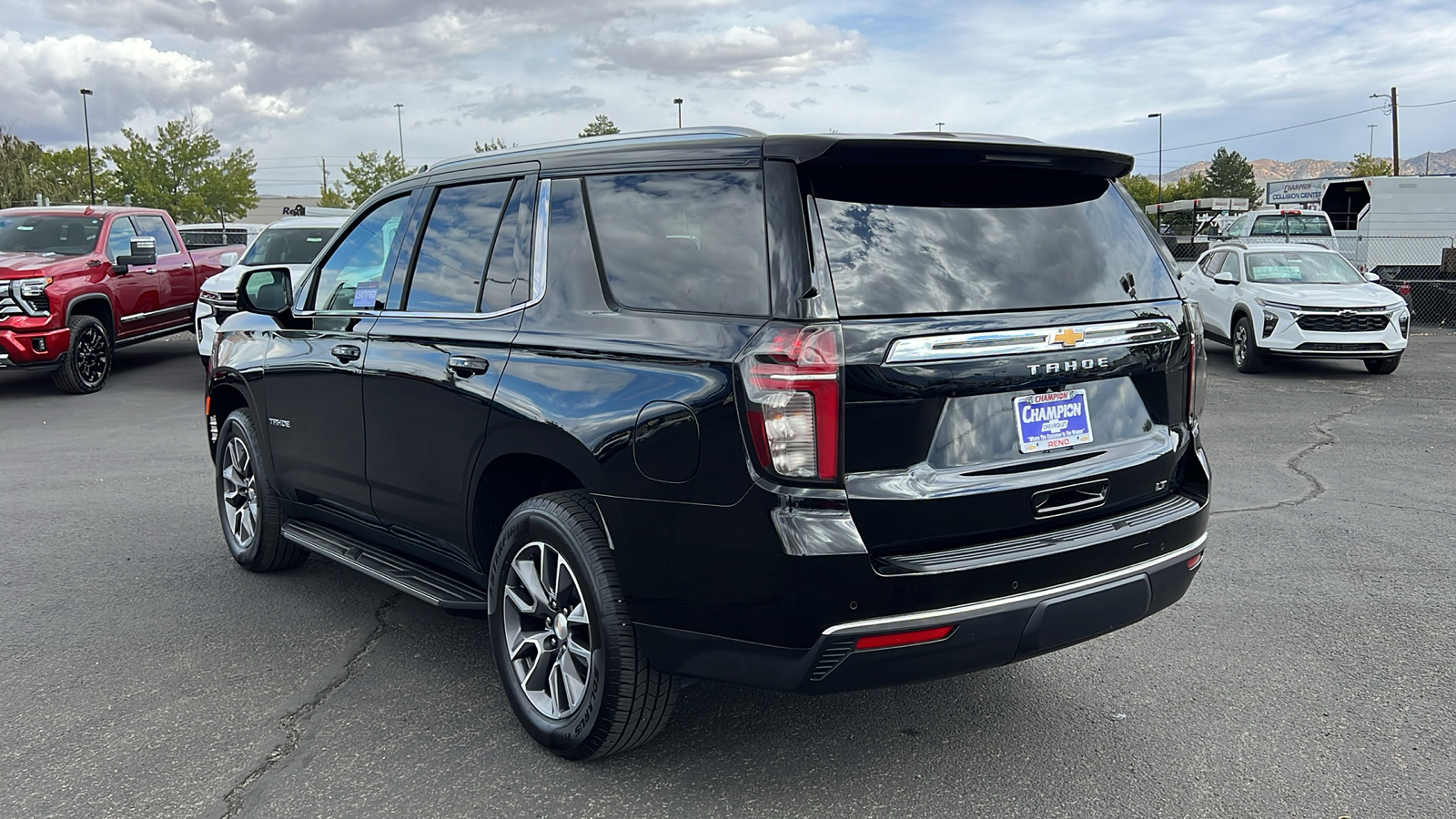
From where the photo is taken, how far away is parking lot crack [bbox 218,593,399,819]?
3.35 m

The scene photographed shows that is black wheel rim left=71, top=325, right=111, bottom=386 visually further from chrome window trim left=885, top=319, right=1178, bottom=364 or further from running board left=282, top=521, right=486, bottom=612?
chrome window trim left=885, top=319, right=1178, bottom=364

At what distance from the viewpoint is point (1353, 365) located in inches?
596

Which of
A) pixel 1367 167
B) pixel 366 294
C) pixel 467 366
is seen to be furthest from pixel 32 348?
pixel 1367 167

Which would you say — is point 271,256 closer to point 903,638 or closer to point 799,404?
point 799,404

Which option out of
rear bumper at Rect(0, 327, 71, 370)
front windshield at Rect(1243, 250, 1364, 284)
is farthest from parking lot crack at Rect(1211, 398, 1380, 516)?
rear bumper at Rect(0, 327, 71, 370)

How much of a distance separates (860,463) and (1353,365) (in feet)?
47.8

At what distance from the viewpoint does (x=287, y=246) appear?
13047mm

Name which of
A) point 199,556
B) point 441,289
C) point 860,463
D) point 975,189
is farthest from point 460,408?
point 199,556

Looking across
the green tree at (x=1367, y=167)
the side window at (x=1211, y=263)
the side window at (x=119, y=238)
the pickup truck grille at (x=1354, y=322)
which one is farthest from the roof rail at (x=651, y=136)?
the green tree at (x=1367, y=167)

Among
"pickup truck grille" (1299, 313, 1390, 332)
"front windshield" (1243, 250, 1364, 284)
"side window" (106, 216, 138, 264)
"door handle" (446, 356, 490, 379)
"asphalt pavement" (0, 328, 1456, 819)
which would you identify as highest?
"side window" (106, 216, 138, 264)

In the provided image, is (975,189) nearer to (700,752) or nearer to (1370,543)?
(700,752)

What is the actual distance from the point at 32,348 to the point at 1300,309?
1413 cm

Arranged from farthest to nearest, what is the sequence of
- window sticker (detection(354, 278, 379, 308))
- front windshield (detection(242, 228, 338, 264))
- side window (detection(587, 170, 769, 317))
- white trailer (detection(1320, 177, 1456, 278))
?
white trailer (detection(1320, 177, 1456, 278)) → front windshield (detection(242, 228, 338, 264)) → window sticker (detection(354, 278, 379, 308)) → side window (detection(587, 170, 769, 317))

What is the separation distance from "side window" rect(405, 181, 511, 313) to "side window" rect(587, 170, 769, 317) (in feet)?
1.90
